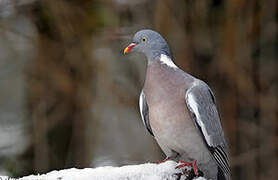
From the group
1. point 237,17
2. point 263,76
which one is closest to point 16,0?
point 237,17

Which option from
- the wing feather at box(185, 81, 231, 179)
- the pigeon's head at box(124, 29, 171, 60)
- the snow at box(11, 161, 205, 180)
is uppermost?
the pigeon's head at box(124, 29, 171, 60)

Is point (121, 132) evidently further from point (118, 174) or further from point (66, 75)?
point (118, 174)

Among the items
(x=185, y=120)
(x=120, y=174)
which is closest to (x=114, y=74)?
(x=185, y=120)

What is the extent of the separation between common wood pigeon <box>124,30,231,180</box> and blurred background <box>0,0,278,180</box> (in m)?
2.66

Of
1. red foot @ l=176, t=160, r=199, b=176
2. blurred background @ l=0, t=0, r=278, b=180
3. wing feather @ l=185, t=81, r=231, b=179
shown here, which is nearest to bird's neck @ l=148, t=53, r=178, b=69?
wing feather @ l=185, t=81, r=231, b=179

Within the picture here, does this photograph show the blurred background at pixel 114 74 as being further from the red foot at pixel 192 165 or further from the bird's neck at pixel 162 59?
the red foot at pixel 192 165

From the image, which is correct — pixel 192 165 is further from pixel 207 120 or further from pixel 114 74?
pixel 114 74

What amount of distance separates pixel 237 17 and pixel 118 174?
139 inches

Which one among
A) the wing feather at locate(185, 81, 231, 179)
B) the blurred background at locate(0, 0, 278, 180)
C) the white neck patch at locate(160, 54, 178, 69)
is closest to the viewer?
the wing feather at locate(185, 81, 231, 179)

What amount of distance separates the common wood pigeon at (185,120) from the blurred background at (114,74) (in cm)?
266

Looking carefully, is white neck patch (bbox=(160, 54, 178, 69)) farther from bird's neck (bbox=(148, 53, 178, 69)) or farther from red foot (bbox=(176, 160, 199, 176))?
red foot (bbox=(176, 160, 199, 176))

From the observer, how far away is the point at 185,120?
3279 mm

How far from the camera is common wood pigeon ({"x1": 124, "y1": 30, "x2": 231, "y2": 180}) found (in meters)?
3.27

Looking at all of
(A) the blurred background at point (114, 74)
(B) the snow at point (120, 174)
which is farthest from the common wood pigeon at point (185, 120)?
(A) the blurred background at point (114, 74)
